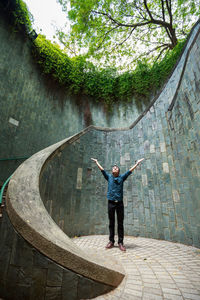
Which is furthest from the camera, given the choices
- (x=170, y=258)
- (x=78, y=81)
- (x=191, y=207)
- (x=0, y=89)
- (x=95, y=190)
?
(x=78, y=81)

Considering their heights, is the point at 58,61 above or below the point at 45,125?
above

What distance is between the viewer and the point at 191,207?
423 centimetres

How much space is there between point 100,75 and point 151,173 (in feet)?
30.6

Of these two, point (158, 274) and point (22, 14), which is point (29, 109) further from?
point (158, 274)

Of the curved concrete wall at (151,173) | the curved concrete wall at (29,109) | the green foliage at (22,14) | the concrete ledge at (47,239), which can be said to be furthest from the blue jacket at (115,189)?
the green foliage at (22,14)

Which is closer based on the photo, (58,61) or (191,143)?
(191,143)

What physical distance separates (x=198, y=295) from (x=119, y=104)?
11.1 metres

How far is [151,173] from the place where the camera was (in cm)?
561

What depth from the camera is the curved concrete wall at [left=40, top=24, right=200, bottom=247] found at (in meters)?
4.40

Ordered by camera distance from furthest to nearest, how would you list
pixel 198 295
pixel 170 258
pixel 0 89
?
pixel 0 89 → pixel 170 258 → pixel 198 295

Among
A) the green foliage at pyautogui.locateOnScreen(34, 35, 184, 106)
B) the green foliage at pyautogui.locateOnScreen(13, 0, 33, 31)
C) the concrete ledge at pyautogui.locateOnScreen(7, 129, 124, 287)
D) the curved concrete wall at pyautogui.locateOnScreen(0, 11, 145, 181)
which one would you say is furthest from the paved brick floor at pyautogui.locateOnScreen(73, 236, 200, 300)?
the green foliage at pyautogui.locateOnScreen(13, 0, 33, 31)

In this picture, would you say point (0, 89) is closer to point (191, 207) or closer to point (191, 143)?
point (191, 143)

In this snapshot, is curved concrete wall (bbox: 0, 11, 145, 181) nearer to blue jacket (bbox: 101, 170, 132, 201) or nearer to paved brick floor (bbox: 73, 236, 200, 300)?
blue jacket (bbox: 101, 170, 132, 201)

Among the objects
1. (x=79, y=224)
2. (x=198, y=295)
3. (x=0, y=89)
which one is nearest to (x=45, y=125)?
(x=0, y=89)
